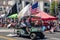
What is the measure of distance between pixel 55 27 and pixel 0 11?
25.7m

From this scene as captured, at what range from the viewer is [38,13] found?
29797mm

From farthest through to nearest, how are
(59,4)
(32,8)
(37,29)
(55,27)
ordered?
(59,4), (55,27), (32,8), (37,29)

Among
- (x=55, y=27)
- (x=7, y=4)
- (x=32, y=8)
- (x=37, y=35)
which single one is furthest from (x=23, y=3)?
(x=37, y=35)

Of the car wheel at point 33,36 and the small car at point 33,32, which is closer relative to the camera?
the car wheel at point 33,36

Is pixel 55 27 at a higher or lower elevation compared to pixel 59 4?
lower

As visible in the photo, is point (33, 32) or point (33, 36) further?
point (33, 32)

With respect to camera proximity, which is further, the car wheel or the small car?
the small car

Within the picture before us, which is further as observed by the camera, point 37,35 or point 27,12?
point 27,12

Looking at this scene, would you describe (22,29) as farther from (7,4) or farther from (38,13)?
(7,4)

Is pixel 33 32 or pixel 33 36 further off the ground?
pixel 33 32

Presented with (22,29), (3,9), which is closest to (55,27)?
(22,29)

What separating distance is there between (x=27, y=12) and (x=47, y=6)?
26.9m

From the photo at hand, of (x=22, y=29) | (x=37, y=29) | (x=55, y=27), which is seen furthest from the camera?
(x=55, y=27)

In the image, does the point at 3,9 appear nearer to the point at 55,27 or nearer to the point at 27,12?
the point at 55,27
